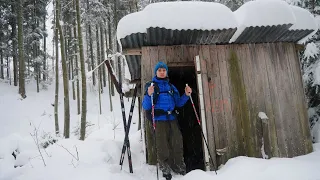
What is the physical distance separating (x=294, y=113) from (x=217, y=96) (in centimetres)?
183

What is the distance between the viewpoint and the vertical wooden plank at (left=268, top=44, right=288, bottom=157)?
5.02 meters

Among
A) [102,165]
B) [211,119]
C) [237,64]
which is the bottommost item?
[102,165]

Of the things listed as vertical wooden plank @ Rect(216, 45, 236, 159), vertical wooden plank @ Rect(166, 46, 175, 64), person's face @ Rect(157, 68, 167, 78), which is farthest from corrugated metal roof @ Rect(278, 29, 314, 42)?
person's face @ Rect(157, 68, 167, 78)

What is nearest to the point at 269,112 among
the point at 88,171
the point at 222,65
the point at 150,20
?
the point at 222,65

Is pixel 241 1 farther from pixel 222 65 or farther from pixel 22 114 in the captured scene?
pixel 22 114

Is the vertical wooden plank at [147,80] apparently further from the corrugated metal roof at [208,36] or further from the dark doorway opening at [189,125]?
the dark doorway opening at [189,125]

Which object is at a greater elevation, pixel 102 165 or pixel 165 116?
pixel 165 116

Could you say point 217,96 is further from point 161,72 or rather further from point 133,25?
point 133,25

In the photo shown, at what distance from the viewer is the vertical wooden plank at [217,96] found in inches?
193

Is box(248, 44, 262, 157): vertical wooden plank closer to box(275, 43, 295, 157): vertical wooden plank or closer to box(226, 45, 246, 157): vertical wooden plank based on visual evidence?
box(226, 45, 246, 157): vertical wooden plank

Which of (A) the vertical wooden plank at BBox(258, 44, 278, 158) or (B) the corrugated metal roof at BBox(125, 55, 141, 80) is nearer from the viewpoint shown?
(A) the vertical wooden plank at BBox(258, 44, 278, 158)

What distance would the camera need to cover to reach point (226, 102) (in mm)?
5078

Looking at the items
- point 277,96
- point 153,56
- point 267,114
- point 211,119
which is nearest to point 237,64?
point 277,96

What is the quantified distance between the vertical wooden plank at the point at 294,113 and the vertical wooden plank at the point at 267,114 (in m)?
0.46
